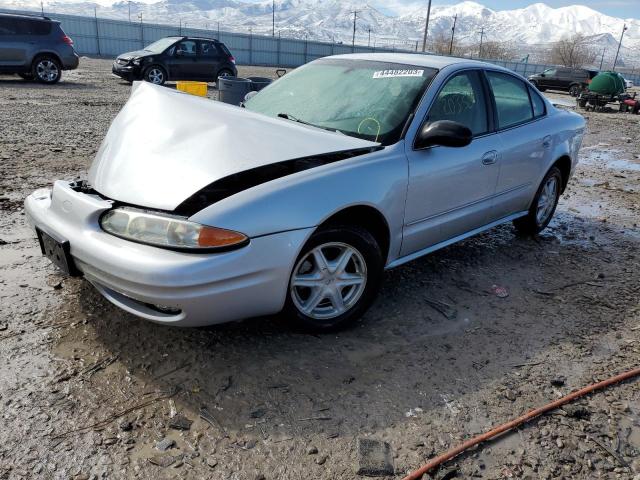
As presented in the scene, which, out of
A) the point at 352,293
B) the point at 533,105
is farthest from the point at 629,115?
the point at 352,293

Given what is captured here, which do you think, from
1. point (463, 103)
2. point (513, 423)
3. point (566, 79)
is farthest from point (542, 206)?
point (566, 79)

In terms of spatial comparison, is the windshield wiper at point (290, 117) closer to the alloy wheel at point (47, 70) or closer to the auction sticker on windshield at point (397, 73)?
the auction sticker on windshield at point (397, 73)

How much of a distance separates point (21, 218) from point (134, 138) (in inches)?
79.6

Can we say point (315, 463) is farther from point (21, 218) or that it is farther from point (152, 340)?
point (21, 218)

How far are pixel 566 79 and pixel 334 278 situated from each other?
28968 mm

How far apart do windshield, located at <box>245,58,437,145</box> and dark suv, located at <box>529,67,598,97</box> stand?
87.7 ft

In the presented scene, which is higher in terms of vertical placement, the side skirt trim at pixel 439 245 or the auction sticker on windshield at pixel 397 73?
the auction sticker on windshield at pixel 397 73

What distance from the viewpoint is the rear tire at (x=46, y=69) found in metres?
13.8

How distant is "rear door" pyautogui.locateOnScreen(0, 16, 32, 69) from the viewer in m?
13.1

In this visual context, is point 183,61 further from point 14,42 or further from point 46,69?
point 14,42

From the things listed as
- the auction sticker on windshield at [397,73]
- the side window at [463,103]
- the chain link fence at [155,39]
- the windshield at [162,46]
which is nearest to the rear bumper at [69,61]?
the windshield at [162,46]

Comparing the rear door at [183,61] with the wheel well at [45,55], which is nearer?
the wheel well at [45,55]

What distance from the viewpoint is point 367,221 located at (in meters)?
3.06

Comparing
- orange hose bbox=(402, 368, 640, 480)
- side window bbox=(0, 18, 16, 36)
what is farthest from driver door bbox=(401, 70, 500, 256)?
side window bbox=(0, 18, 16, 36)
